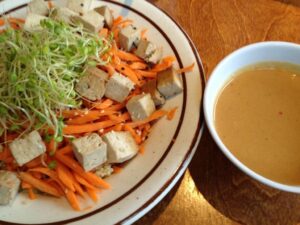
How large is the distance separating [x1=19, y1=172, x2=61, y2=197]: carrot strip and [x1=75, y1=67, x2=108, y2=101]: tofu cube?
355 millimetres

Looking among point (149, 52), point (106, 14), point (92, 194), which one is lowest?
point (92, 194)

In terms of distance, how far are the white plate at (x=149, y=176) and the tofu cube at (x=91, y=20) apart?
314 millimetres

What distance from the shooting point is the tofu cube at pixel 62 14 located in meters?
1.50

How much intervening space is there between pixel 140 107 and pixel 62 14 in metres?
0.53

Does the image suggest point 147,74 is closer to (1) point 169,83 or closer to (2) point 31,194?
(1) point 169,83

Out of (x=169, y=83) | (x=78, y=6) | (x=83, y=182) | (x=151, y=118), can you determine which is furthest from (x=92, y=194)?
(x=78, y=6)

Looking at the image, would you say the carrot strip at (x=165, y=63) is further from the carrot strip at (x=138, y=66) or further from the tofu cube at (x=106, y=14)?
the tofu cube at (x=106, y=14)

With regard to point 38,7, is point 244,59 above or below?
below

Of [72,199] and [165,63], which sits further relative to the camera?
[165,63]

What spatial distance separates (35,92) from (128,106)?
344 millimetres

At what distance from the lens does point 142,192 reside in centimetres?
116

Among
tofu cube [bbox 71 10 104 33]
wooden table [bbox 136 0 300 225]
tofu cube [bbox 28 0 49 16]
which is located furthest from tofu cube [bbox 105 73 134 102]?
tofu cube [bbox 28 0 49 16]

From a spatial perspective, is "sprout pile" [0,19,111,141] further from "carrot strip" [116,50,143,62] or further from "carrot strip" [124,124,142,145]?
"carrot strip" [124,124,142,145]

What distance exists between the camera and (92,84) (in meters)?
1.38
